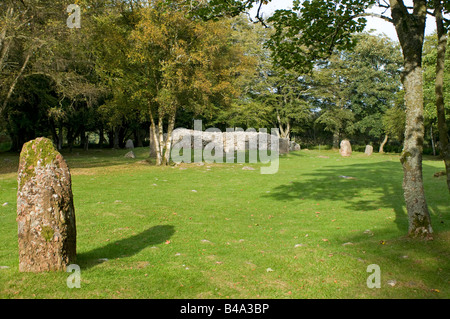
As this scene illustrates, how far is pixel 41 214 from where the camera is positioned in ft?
19.9

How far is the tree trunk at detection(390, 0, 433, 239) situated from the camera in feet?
27.0

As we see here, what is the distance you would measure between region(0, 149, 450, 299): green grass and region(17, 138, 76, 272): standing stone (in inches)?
11.4

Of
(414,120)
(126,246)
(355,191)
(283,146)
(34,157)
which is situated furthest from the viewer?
(283,146)

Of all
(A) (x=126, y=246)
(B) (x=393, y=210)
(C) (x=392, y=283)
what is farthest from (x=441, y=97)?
(A) (x=126, y=246)

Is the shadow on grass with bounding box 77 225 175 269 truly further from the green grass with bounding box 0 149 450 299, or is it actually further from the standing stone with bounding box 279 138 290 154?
the standing stone with bounding box 279 138 290 154

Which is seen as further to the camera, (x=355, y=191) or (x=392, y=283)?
(x=355, y=191)

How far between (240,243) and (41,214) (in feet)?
15.7

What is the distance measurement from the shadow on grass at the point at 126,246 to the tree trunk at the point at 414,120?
6064mm

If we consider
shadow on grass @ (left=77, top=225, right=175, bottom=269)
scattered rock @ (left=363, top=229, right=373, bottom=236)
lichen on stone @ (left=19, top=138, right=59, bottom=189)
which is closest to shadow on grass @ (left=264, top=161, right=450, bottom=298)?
scattered rock @ (left=363, top=229, right=373, bottom=236)

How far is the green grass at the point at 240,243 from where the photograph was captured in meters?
5.93

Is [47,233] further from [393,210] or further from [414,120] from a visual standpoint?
[393,210]

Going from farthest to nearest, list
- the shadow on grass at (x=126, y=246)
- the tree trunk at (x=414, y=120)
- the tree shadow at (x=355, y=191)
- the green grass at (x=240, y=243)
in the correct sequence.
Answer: the tree shadow at (x=355, y=191) → the tree trunk at (x=414, y=120) → the shadow on grass at (x=126, y=246) → the green grass at (x=240, y=243)

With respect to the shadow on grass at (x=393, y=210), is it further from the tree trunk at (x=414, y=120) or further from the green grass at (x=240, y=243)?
the tree trunk at (x=414, y=120)

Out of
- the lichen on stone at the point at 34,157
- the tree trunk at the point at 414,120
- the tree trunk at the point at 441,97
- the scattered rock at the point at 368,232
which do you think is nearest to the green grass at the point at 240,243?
the scattered rock at the point at 368,232
